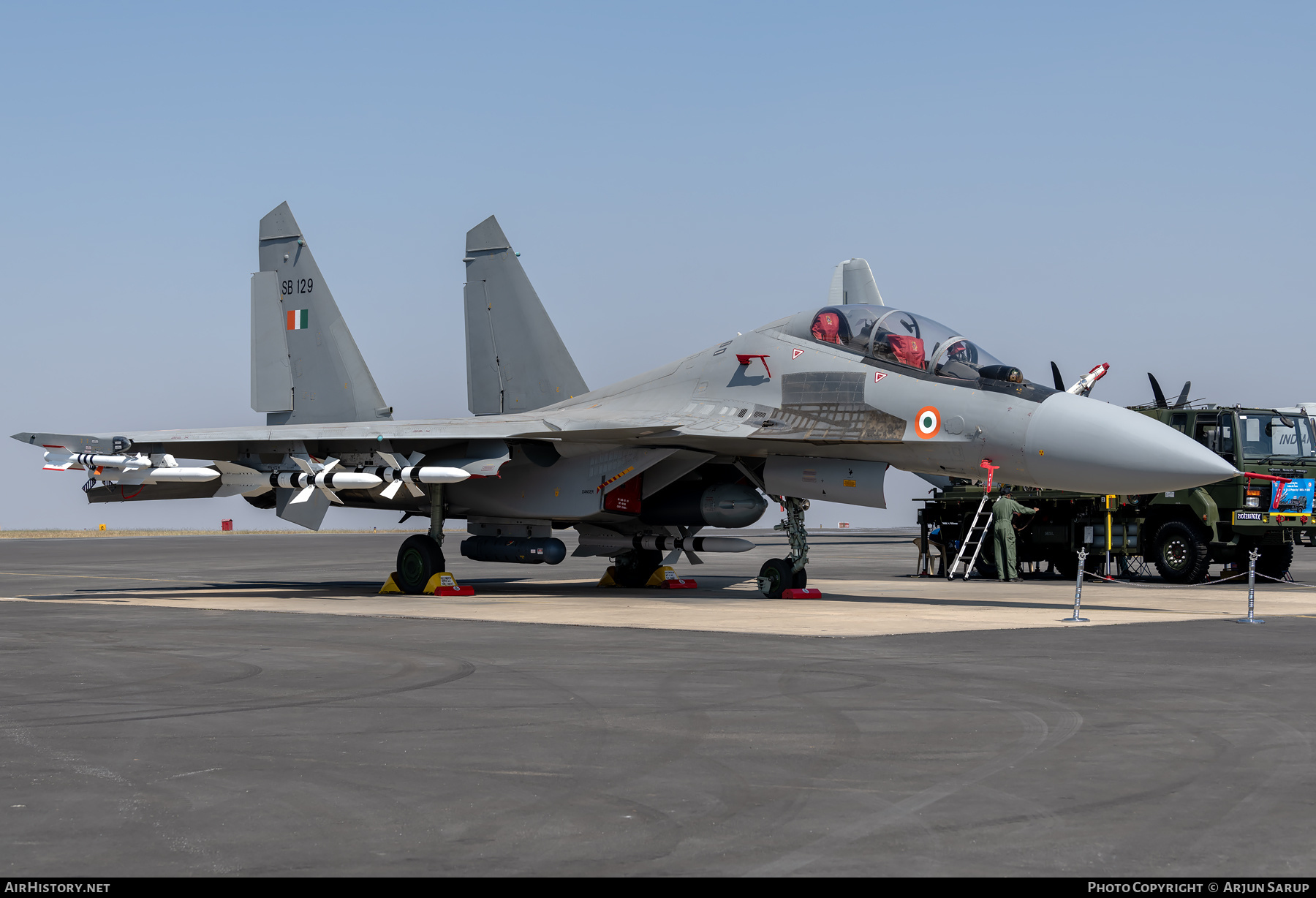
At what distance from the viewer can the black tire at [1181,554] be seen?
2061cm

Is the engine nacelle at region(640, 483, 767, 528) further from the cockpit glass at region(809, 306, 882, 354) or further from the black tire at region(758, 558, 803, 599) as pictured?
the cockpit glass at region(809, 306, 882, 354)

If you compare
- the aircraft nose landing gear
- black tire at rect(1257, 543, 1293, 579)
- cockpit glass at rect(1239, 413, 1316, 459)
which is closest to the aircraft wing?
the aircraft nose landing gear

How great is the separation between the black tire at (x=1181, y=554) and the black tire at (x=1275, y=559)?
4.39ft

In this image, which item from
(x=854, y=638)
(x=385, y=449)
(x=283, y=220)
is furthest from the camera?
(x=283, y=220)

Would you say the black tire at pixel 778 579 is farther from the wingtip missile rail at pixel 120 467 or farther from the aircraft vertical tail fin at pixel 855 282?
the aircraft vertical tail fin at pixel 855 282

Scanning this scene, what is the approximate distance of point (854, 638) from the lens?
36.1 feet

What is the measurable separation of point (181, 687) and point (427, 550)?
9.66 metres

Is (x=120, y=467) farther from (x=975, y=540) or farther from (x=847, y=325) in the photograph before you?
(x=975, y=540)

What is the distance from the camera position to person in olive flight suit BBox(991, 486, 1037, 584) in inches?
854

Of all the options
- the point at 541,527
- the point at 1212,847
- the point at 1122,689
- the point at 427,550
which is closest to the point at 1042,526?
the point at 541,527

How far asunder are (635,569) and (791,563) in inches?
155

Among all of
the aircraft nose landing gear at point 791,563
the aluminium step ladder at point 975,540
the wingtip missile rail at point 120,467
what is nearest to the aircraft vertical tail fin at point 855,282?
the aluminium step ladder at point 975,540

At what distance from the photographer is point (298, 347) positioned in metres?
20.5
